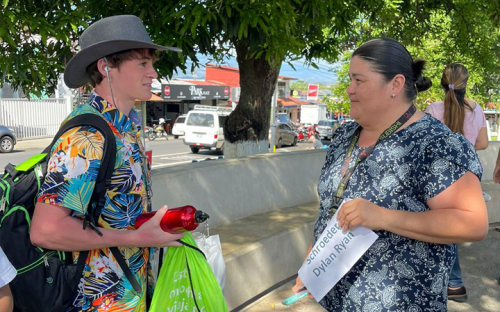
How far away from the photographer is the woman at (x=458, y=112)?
157 inches

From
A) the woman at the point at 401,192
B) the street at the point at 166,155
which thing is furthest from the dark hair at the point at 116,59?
the street at the point at 166,155

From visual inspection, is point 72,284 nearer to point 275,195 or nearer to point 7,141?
point 275,195

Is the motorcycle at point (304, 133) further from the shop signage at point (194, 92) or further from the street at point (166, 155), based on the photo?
the street at point (166, 155)

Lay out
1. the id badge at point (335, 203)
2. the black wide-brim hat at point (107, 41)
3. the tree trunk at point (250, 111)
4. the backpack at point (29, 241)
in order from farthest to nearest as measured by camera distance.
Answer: the tree trunk at point (250, 111) → the id badge at point (335, 203) → the black wide-brim hat at point (107, 41) → the backpack at point (29, 241)

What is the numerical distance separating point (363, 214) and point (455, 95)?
268 centimetres

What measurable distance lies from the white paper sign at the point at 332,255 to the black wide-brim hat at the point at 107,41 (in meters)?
0.99

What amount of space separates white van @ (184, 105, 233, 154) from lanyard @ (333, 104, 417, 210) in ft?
73.8

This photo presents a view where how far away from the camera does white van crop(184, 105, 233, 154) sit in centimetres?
2456

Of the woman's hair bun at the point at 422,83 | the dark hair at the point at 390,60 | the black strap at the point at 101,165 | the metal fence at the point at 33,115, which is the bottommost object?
the metal fence at the point at 33,115

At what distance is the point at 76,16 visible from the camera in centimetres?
434

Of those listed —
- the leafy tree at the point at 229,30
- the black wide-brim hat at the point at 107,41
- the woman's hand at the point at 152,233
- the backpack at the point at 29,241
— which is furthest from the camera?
the leafy tree at the point at 229,30

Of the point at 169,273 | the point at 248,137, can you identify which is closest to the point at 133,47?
the point at 169,273

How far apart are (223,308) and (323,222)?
556mm

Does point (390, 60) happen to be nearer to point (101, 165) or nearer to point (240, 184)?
point (101, 165)
